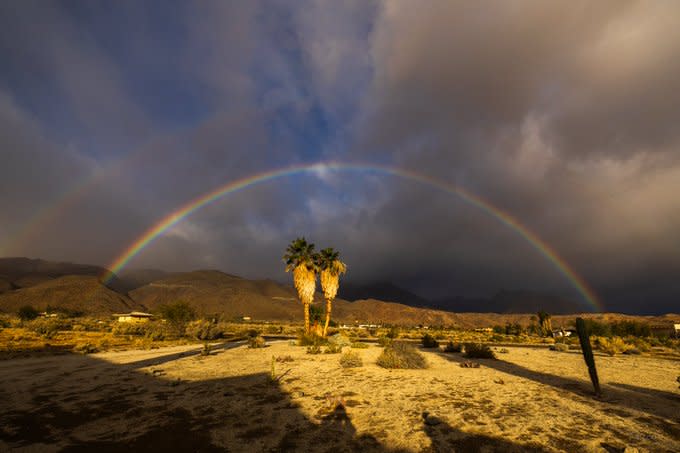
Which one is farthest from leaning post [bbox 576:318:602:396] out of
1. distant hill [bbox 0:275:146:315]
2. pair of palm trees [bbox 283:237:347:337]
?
distant hill [bbox 0:275:146:315]

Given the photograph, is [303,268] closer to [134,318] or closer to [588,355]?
[588,355]

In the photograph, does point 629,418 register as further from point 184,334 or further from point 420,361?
point 184,334

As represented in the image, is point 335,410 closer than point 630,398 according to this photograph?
Yes

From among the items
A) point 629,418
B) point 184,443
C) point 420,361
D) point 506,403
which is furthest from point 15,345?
point 629,418

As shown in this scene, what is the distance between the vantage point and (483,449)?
303 inches

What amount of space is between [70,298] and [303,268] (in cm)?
16518

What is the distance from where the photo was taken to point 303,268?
1571 inches

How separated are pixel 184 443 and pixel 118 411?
4456mm

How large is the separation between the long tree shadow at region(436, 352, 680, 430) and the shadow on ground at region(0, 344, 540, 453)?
5397mm

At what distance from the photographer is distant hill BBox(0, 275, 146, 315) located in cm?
14075

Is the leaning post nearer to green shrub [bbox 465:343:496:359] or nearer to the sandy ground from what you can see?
the sandy ground

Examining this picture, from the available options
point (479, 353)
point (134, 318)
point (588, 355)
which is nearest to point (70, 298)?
point (134, 318)

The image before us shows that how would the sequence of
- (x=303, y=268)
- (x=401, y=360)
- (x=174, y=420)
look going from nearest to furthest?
1. (x=174, y=420)
2. (x=401, y=360)
3. (x=303, y=268)

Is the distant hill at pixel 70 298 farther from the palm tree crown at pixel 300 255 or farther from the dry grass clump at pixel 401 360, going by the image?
the dry grass clump at pixel 401 360
